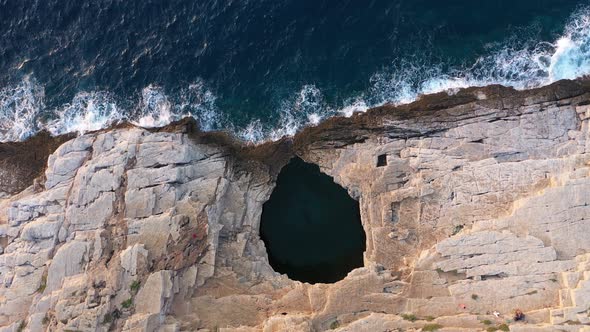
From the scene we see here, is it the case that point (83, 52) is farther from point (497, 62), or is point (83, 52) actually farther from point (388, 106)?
point (497, 62)

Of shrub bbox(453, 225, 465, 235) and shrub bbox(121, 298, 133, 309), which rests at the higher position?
shrub bbox(453, 225, 465, 235)

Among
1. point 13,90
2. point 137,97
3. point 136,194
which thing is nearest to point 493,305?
point 136,194

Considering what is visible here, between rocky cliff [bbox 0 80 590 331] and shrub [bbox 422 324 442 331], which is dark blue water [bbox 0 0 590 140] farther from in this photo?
shrub [bbox 422 324 442 331]

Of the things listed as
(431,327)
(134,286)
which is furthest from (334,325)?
(134,286)

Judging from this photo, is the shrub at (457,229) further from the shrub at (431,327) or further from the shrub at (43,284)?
the shrub at (43,284)

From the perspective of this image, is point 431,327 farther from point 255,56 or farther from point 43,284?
point 43,284

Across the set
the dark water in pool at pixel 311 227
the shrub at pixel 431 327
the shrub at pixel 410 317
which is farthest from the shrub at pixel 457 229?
the dark water in pool at pixel 311 227

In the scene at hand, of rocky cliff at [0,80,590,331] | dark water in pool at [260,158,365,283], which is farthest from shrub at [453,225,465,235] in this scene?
dark water in pool at [260,158,365,283]
